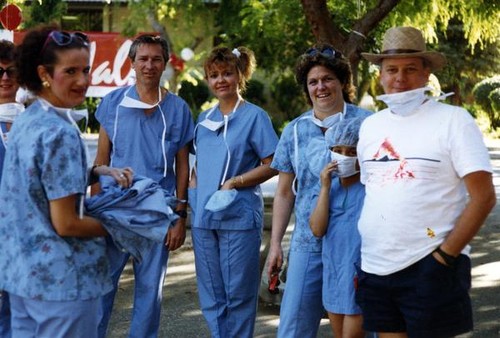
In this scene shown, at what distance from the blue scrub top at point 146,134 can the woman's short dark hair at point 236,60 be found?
337mm

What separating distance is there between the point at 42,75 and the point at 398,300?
180 cm

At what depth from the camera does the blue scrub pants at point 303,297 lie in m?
4.81

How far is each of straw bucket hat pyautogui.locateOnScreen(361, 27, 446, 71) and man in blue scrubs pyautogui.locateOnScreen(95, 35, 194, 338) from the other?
1.83 metres

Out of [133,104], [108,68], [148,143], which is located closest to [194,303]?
[148,143]

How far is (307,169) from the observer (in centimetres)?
482

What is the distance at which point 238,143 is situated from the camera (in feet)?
18.3

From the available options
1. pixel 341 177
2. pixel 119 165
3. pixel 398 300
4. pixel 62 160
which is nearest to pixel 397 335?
pixel 398 300

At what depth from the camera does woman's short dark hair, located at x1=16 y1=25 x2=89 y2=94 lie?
3.72m

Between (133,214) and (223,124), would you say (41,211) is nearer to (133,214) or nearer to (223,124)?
(133,214)

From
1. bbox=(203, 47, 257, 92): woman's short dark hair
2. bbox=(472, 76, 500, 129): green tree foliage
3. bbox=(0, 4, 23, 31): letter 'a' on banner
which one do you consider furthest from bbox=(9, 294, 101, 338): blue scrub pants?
bbox=(472, 76, 500, 129): green tree foliage

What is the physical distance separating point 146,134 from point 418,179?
2.26 metres

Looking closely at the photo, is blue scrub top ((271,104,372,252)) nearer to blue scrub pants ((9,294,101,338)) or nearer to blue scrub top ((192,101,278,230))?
blue scrub top ((192,101,278,230))

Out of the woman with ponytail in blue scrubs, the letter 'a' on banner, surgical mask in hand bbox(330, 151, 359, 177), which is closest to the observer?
surgical mask in hand bbox(330, 151, 359, 177)

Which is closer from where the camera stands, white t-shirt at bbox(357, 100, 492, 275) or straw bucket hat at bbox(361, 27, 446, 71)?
white t-shirt at bbox(357, 100, 492, 275)
